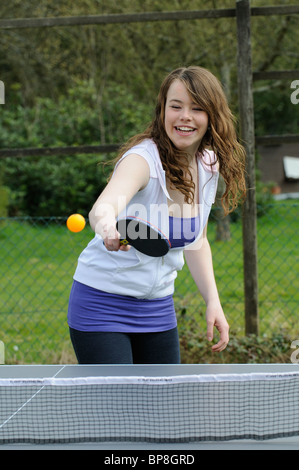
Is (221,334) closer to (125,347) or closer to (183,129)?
(125,347)

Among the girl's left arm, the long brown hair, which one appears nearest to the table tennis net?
the girl's left arm

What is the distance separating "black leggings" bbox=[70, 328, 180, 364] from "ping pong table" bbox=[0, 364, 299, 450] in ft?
0.16

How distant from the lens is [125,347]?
2078 mm

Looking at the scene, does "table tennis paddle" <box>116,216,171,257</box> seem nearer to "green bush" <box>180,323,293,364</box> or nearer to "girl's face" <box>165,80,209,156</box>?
"girl's face" <box>165,80,209,156</box>

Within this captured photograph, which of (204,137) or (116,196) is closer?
(116,196)

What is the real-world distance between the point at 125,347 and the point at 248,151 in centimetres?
229

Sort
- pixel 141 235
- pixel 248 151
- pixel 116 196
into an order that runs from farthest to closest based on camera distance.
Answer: pixel 248 151 < pixel 116 196 < pixel 141 235

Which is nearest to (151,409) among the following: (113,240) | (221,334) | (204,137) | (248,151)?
→ (113,240)

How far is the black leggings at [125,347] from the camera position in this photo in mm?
2049

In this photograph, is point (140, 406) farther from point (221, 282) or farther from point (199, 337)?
point (221, 282)

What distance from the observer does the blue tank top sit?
81.2 inches

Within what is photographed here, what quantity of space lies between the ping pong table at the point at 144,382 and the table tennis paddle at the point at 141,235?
37 cm

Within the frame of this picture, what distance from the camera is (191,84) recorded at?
2033 millimetres

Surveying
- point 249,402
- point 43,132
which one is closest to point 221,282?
point 249,402
